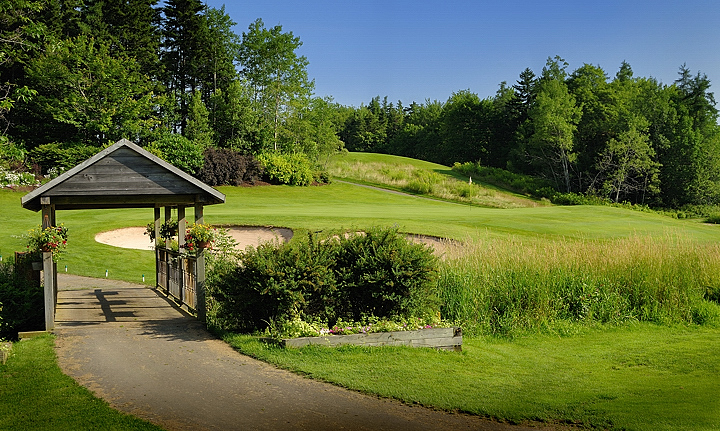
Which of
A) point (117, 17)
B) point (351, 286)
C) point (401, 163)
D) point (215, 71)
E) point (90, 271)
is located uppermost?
point (117, 17)

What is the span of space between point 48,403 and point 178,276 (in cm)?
754

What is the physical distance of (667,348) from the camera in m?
9.94

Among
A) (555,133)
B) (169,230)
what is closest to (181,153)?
(169,230)

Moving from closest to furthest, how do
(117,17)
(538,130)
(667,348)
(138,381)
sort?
(138,381)
(667,348)
(117,17)
(538,130)

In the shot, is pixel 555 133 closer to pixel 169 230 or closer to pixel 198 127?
pixel 198 127

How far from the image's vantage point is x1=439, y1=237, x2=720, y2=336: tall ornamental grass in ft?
37.4

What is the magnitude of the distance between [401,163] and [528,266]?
5723 centimetres

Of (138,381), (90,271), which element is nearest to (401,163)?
(90,271)

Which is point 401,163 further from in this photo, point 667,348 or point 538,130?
point 667,348

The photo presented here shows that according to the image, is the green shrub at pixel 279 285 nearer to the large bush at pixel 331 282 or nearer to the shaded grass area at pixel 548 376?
the large bush at pixel 331 282

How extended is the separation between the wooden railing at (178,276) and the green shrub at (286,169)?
28.7m

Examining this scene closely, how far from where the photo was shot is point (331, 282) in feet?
32.5

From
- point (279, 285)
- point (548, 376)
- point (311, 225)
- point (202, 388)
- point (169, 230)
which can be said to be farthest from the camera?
point (311, 225)

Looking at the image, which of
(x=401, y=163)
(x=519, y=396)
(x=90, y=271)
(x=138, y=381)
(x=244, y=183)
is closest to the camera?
(x=519, y=396)
